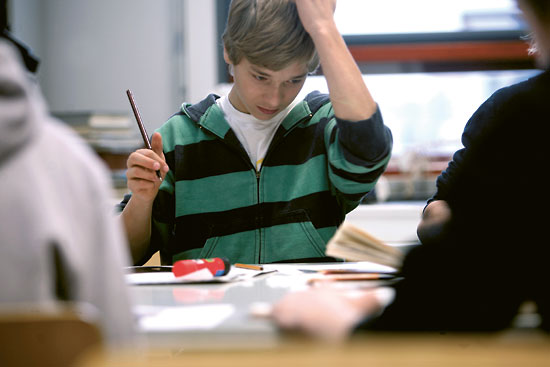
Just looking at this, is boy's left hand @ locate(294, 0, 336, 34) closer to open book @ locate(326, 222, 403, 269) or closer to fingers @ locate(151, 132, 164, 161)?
fingers @ locate(151, 132, 164, 161)

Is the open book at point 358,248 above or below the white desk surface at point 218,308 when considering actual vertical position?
above

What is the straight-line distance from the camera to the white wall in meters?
2.26

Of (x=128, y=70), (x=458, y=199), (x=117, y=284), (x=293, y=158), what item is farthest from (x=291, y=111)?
(x=128, y=70)

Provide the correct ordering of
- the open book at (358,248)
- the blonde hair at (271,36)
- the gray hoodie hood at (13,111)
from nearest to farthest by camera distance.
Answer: the gray hoodie hood at (13,111) → the open book at (358,248) → the blonde hair at (271,36)

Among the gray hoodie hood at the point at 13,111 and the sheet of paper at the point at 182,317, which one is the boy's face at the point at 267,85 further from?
the gray hoodie hood at the point at 13,111

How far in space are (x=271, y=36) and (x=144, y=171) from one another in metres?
0.38

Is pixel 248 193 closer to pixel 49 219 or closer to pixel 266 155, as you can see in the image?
pixel 266 155

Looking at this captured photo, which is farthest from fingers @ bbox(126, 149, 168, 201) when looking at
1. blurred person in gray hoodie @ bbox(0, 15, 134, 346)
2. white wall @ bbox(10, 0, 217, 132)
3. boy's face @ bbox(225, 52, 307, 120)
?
white wall @ bbox(10, 0, 217, 132)

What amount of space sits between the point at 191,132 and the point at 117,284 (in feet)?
2.74

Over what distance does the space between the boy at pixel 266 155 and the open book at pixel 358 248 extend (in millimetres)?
294

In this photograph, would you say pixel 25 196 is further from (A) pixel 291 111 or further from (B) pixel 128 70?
(B) pixel 128 70

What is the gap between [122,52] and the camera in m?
2.27

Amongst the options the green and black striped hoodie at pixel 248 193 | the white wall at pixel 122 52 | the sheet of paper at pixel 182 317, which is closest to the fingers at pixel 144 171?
the green and black striped hoodie at pixel 248 193

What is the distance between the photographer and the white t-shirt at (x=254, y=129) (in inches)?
47.4
